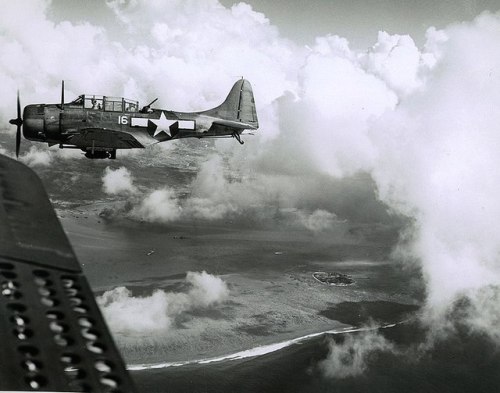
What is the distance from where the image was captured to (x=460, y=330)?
1971 inches

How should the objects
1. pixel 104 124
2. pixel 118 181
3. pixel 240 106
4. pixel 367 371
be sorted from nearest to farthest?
1. pixel 104 124
2. pixel 240 106
3. pixel 118 181
4. pixel 367 371

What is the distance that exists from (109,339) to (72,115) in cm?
798

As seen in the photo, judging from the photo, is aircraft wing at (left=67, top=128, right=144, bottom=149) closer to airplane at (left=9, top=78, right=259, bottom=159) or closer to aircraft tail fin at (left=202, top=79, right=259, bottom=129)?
airplane at (left=9, top=78, right=259, bottom=159)

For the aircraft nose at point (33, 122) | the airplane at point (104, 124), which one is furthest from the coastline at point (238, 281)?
the aircraft nose at point (33, 122)

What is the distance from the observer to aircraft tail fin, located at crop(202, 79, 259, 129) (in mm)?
9469

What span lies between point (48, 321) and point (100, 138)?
24.1 feet

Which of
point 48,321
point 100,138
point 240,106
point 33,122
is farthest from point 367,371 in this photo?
point 48,321

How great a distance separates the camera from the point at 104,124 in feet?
26.3

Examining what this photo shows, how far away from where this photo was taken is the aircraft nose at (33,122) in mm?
7730

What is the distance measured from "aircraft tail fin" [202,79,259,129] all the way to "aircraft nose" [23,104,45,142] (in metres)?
3.48

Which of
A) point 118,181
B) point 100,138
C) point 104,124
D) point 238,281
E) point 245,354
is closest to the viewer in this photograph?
point 100,138

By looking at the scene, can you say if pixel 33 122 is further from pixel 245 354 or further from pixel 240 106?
pixel 245 354

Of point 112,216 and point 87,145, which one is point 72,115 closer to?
point 87,145

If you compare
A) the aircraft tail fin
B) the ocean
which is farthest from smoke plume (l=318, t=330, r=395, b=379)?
the aircraft tail fin
